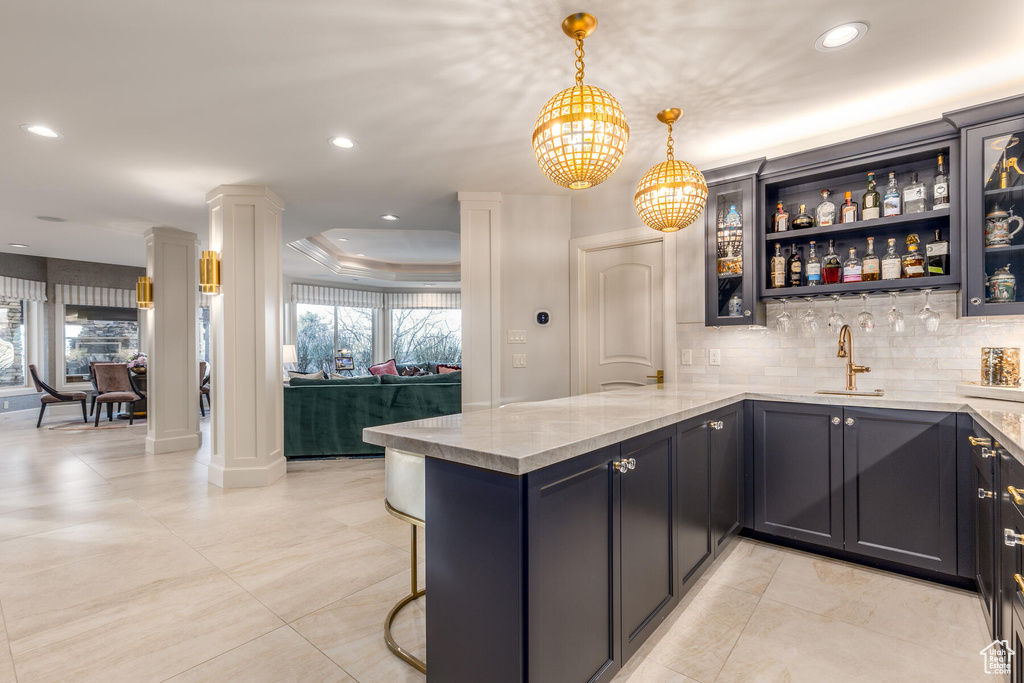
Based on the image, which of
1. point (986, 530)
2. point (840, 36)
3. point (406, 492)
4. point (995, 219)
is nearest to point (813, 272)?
point (995, 219)

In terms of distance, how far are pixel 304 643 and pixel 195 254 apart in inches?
212

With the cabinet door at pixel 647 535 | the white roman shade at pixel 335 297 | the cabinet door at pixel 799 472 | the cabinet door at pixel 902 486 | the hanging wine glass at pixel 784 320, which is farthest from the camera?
the white roman shade at pixel 335 297

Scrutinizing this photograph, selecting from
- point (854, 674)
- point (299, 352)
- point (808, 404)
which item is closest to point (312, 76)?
point (808, 404)

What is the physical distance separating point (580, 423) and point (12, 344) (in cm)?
965

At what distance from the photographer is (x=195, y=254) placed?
589 cm

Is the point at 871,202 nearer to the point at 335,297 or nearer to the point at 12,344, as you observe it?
the point at 335,297

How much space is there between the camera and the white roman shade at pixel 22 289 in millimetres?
7137

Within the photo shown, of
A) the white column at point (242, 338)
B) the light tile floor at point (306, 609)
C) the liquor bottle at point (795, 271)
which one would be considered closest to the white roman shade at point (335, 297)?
the white column at point (242, 338)

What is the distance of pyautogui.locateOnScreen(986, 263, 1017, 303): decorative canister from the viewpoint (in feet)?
7.82

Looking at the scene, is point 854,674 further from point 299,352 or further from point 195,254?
point 299,352

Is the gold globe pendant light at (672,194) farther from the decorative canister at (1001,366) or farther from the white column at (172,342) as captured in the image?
the white column at (172,342)

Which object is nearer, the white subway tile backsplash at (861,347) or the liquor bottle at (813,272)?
the white subway tile backsplash at (861,347)

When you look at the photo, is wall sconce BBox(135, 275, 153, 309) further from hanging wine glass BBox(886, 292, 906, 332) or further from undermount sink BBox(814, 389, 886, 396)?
hanging wine glass BBox(886, 292, 906, 332)

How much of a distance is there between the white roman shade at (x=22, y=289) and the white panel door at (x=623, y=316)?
331 inches
